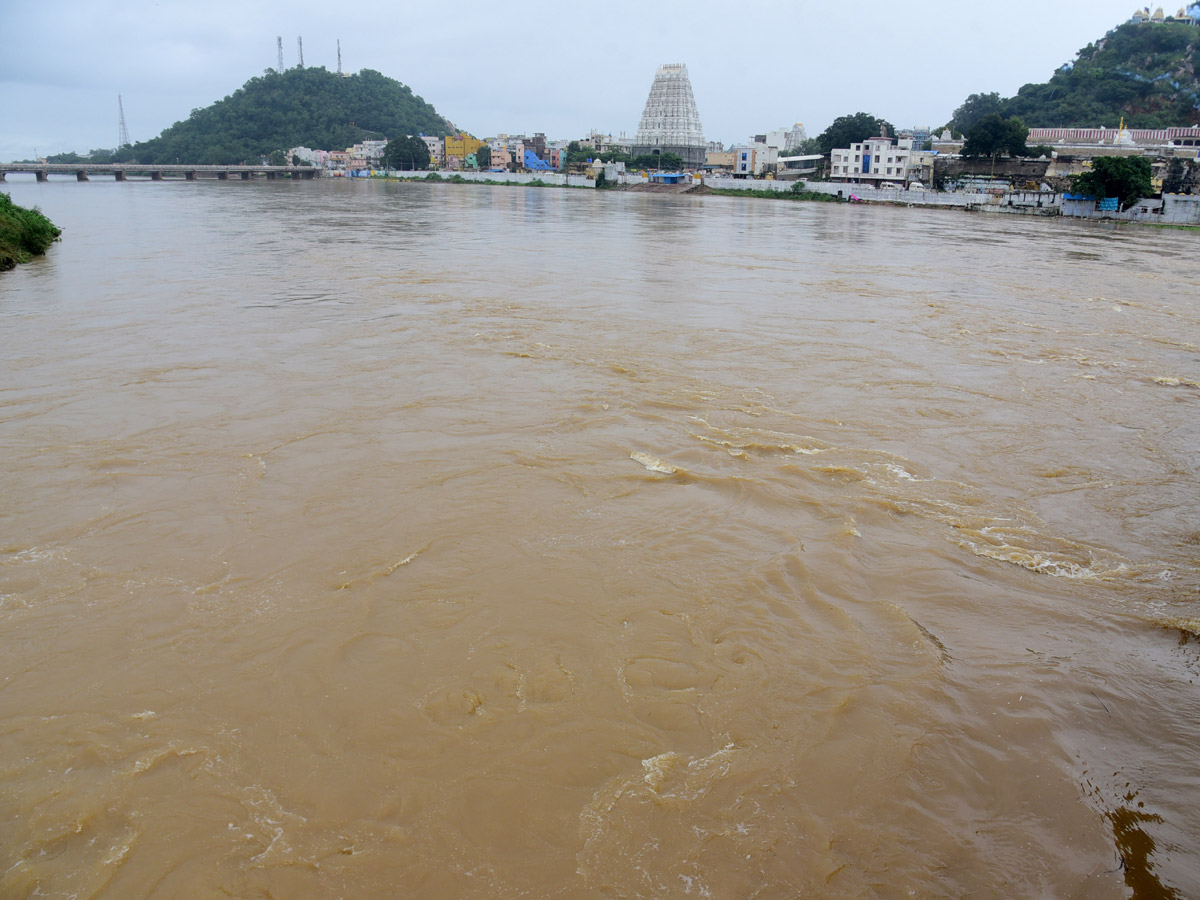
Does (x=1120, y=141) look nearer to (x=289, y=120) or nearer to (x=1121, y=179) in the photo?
(x=1121, y=179)

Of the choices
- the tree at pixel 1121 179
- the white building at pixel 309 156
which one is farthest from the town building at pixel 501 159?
the tree at pixel 1121 179

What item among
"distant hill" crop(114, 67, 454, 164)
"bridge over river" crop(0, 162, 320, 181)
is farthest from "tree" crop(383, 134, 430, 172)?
"distant hill" crop(114, 67, 454, 164)

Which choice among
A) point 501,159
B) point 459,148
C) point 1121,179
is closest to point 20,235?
point 1121,179

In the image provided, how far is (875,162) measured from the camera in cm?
5288

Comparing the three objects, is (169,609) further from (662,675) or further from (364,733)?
(662,675)

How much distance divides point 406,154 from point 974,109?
199 ft

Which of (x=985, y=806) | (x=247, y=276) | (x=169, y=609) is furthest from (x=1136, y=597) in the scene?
(x=247, y=276)

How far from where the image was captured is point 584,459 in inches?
212

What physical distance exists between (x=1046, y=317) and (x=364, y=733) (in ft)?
39.2

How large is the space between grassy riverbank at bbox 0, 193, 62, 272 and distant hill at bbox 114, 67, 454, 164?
8474cm

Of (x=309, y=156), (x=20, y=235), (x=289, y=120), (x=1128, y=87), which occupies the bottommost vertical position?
(x=20, y=235)

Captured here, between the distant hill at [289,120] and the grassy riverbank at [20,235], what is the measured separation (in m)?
84.7

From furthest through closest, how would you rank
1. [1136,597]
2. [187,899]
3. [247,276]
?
1. [247,276]
2. [1136,597]
3. [187,899]

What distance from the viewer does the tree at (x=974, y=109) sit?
7194cm
